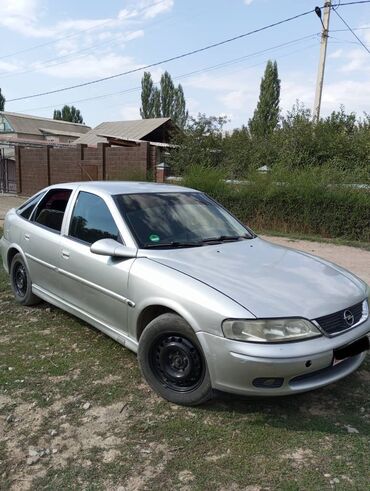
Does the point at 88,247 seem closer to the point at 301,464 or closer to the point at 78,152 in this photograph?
the point at 301,464

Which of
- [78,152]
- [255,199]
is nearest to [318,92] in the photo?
[255,199]

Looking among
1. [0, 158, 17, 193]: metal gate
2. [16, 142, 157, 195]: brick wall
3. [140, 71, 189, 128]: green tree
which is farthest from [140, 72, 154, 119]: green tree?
A: [16, 142, 157, 195]: brick wall

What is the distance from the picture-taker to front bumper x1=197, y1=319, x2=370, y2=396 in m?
2.79

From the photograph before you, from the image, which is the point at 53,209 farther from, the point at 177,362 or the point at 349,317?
the point at 349,317

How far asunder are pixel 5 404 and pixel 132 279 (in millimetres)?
1264

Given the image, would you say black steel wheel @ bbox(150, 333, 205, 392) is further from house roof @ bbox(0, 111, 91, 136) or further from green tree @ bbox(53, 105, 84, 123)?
green tree @ bbox(53, 105, 84, 123)

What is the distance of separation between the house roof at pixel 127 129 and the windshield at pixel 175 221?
85.2ft

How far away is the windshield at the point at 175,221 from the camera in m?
3.87

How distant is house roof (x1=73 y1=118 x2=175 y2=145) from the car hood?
26823mm

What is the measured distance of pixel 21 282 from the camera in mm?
5355

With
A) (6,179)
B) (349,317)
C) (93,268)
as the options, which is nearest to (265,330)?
(349,317)

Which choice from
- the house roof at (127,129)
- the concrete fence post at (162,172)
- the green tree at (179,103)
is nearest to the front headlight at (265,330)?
the concrete fence post at (162,172)

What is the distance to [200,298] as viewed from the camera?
301 cm

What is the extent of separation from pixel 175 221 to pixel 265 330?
159cm
